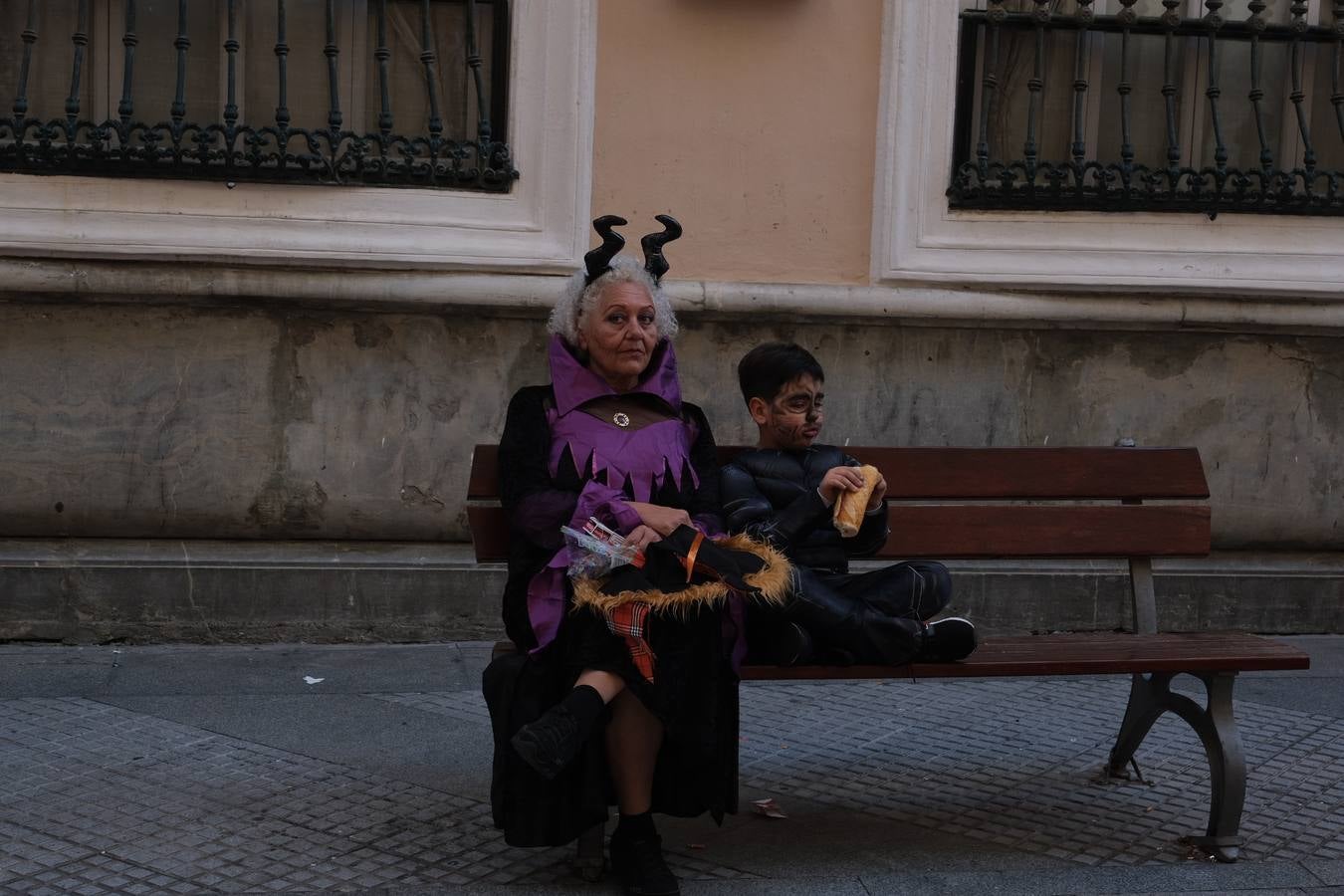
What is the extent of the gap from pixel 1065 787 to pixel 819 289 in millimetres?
2449

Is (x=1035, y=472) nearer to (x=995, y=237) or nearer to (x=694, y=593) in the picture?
(x=694, y=593)

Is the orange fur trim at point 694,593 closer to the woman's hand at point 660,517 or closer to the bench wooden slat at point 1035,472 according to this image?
the woman's hand at point 660,517

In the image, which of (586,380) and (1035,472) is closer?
(586,380)

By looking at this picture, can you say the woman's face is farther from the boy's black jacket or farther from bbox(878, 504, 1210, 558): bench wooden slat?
bbox(878, 504, 1210, 558): bench wooden slat

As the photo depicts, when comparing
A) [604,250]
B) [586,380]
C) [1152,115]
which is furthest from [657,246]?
[1152,115]

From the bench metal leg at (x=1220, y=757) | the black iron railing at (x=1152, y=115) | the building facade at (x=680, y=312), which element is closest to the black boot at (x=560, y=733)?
the bench metal leg at (x=1220, y=757)

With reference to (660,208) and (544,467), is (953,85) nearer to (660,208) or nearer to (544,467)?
(660,208)

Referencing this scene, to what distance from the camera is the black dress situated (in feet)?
12.2

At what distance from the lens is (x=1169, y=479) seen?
4.64 meters

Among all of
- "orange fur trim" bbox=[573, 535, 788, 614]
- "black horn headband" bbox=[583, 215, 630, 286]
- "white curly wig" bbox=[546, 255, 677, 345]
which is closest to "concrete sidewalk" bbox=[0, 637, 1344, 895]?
"orange fur trim" bbox=[573, 535, 788, 614]

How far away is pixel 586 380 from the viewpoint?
4.02m

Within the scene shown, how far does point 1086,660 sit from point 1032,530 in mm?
587

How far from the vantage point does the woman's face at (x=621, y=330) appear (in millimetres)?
3992

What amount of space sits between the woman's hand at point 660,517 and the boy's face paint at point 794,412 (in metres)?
0.47
